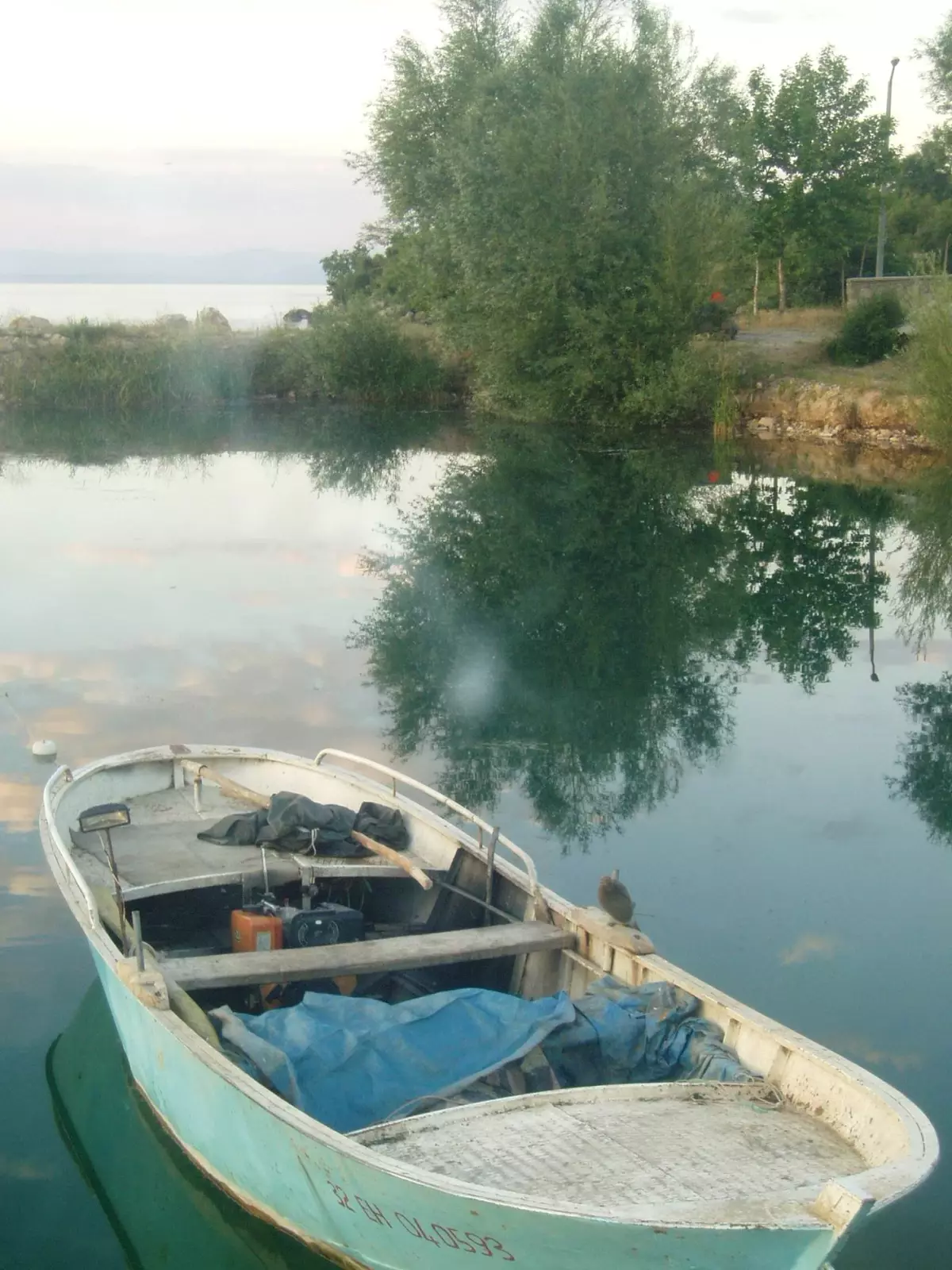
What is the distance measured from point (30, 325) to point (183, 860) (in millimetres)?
36727

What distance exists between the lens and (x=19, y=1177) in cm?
517

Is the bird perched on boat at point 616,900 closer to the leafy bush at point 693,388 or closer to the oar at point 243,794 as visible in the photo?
the oar at point 243,794

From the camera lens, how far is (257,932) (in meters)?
5.72

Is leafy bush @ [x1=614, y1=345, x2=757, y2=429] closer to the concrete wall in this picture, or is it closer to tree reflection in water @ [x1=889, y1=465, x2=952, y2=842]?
the concrete wall

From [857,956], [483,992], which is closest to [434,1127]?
[483,992]

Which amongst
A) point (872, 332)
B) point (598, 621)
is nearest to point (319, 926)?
point (598, 621)

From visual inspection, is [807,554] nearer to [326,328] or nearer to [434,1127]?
[434,1127]

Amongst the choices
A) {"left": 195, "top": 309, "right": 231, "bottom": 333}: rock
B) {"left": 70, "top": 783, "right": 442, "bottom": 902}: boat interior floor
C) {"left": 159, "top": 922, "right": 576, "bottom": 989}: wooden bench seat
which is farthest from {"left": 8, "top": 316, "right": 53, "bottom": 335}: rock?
{"left": 159, "top": 922, "right": 576, "bottom": 989}: wooden bench seat

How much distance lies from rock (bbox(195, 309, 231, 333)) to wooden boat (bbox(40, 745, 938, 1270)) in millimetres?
37065

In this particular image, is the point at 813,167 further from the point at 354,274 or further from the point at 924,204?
the point at 354,274

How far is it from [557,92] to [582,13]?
154 inches

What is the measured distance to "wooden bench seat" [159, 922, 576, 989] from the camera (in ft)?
16.9

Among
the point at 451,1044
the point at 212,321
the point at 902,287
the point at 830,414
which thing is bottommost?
the point at 451,1044

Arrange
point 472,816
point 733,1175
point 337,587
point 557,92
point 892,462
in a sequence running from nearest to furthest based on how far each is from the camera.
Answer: point 733,1175, point 472,816, point 337,587, point 892,462, point 557,92
